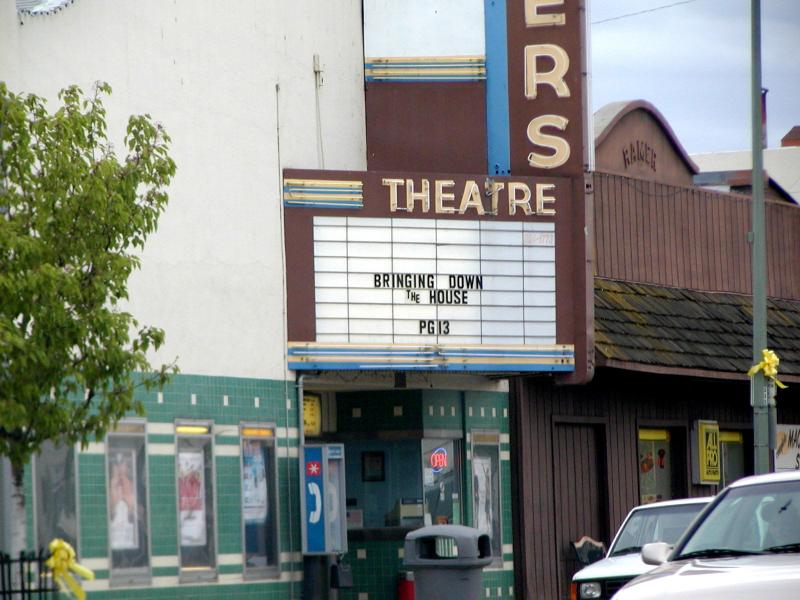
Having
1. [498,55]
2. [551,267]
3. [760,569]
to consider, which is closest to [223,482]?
[551,267]

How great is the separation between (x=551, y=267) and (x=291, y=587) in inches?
213

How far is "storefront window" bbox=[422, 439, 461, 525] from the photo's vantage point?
21594 millimetres

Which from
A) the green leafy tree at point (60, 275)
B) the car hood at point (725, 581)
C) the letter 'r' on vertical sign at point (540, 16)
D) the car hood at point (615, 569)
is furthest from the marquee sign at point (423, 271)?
the car hood at point (725, 581)

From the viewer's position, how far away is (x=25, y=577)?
15.3 m

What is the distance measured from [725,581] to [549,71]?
13.1 meters

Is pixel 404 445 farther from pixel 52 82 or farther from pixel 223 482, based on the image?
pixel 52 82

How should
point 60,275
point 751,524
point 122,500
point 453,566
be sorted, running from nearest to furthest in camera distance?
point 751,524, point 60,275, point 453,566, point 122,500

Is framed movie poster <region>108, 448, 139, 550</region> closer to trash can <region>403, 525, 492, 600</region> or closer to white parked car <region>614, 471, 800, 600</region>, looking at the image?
trash can <region>403, 525, 492, 600</region>

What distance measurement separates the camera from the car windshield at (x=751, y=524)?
31.6ft

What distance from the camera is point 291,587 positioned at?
1898cm

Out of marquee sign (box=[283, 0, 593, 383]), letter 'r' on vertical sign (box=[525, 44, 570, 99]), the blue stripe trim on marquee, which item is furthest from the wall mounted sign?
letter 'r' on vertical sign (box=[525, 44, 570, 99])

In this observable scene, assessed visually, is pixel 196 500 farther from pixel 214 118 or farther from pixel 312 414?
pixel 214 118

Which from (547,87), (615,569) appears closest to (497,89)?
(547,87)

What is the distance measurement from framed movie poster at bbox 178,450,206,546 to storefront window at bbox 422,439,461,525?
435cm
